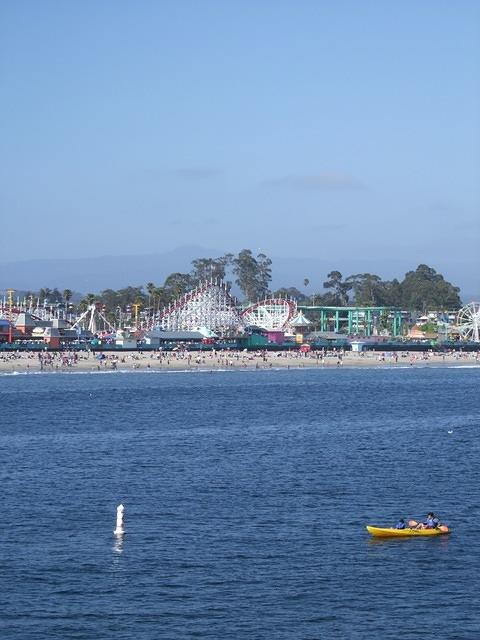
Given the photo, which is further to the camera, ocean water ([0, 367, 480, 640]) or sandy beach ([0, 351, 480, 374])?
sandy beach ([0, 351, 480, 374])

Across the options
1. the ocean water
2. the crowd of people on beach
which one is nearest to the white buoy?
the ocean water

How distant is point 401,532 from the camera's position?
137 ft

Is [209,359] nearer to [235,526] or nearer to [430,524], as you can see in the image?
[235,526]

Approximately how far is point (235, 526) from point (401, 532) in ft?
19.0

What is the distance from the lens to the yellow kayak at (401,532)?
136 ft

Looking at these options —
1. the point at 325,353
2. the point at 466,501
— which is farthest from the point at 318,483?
the point at 325,353

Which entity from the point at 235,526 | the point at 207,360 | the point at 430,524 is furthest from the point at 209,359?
the point at 430,524

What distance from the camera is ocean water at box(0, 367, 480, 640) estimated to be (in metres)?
32.8

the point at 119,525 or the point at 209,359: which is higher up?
the point at 209,359

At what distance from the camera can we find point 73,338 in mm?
179625

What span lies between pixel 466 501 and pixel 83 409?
4848cm

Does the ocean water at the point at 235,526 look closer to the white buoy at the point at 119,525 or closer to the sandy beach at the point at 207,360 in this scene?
the white buoy at the point at 119,525

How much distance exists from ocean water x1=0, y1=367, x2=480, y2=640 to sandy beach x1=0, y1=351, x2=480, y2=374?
58.4m

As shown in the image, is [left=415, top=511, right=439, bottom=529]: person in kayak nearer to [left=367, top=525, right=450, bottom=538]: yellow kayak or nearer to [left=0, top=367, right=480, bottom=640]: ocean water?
[left=367, top=525, right=450, bottom=538]: yellow kayak
